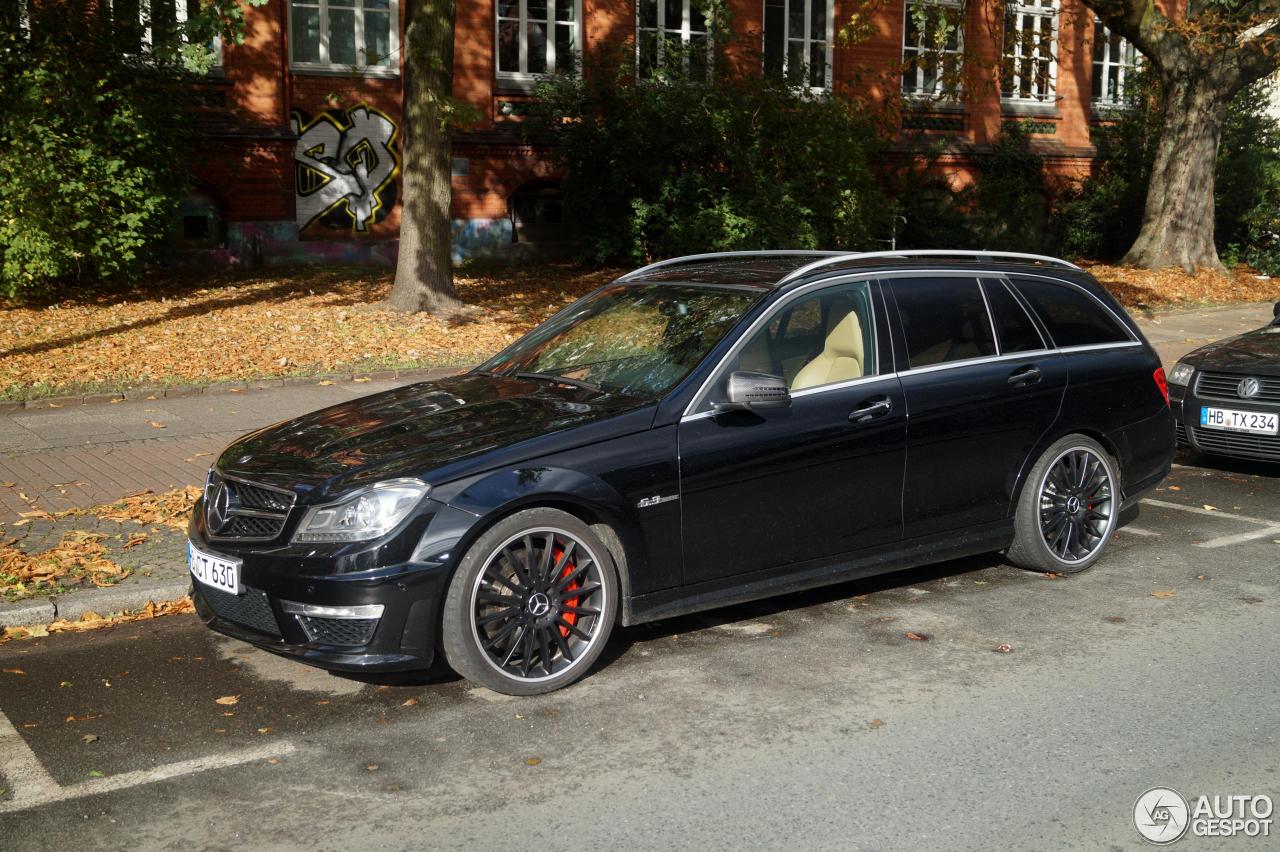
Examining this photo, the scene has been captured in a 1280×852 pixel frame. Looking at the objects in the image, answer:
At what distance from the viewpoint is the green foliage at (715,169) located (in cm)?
1828

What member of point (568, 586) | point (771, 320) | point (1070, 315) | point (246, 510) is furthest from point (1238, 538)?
point (246, 510)

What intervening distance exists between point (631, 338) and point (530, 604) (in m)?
1.64

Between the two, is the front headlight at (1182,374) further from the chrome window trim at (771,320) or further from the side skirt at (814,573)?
the chrome window trim at (771,320)

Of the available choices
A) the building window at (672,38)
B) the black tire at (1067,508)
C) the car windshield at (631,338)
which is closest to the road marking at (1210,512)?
the black tire at (1067,508)

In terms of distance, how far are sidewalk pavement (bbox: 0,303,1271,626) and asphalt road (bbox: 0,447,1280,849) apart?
0.31m

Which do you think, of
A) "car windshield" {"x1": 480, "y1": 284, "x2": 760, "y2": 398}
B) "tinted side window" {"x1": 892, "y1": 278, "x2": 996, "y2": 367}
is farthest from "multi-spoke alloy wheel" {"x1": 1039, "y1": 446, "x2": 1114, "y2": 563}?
"car windshield" {"x1": 480, "y1": 284, "x2": 760, "y2": 398}

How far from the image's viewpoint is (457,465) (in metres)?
5.15

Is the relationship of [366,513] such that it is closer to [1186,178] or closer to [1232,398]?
[1232,398]

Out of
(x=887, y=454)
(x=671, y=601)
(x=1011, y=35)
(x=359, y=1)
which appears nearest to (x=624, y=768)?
(x=671, y=601)

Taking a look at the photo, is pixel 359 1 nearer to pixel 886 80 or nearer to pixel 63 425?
pixel 886 80

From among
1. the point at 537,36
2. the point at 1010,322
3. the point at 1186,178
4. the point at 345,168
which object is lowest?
the point at 1010,322

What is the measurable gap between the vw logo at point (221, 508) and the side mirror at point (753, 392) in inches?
81.6

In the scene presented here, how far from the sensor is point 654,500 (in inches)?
217

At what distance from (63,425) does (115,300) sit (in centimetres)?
634
